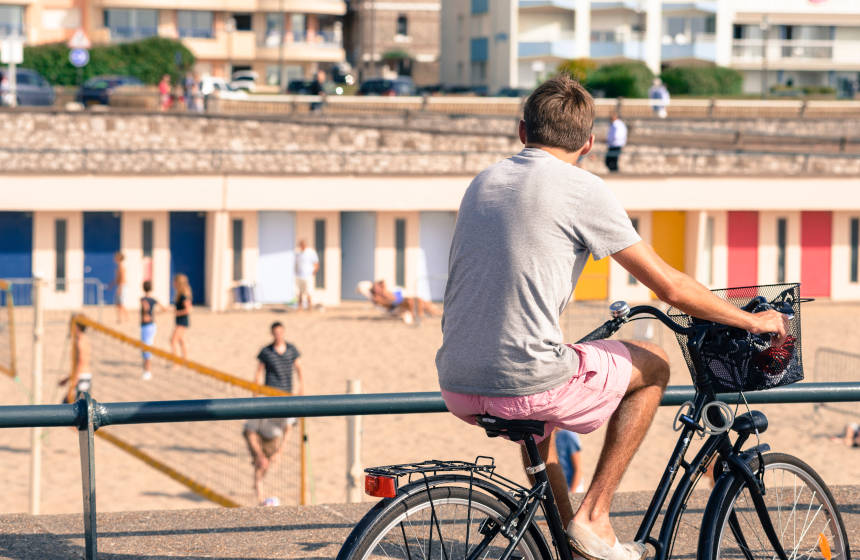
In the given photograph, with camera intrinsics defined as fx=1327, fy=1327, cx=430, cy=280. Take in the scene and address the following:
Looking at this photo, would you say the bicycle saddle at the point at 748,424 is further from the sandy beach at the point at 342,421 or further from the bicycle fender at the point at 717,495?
the sandy beach at the point at 342,421

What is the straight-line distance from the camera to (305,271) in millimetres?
33906

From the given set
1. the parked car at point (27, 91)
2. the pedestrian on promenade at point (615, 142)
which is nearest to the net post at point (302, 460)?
the pedestrian on promenade at point (615, 142)

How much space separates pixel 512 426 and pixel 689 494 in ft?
2.30

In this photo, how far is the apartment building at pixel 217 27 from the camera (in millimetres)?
67000

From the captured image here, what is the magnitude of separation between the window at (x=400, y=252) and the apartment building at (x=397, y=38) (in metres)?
43.8

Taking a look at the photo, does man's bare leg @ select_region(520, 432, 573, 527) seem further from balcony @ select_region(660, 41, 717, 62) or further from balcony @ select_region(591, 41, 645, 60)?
balcony @ select_region(660, 41, 717, 62)

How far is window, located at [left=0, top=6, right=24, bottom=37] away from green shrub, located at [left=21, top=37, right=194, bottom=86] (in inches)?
152

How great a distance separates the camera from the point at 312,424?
19406 millimetres

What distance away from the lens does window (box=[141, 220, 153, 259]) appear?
1388 inches

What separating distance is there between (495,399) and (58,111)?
3637 cm

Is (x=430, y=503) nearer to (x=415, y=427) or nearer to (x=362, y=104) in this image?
(x=415, y=427)

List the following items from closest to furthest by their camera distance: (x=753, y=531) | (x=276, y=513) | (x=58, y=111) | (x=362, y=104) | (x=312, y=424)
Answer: (x=753, y=531) → (x=276, y=513) → (x=312, y=424) → (x=58, y=111) → (x=362, y=104)

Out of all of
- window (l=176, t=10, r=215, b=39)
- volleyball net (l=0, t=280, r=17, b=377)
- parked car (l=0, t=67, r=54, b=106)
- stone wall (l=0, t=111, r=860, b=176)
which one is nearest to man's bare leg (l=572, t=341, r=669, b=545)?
volleyball net (l=0, t=280, r=17, b=377)

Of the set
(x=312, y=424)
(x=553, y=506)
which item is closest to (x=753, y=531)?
(x=553, y=506)
